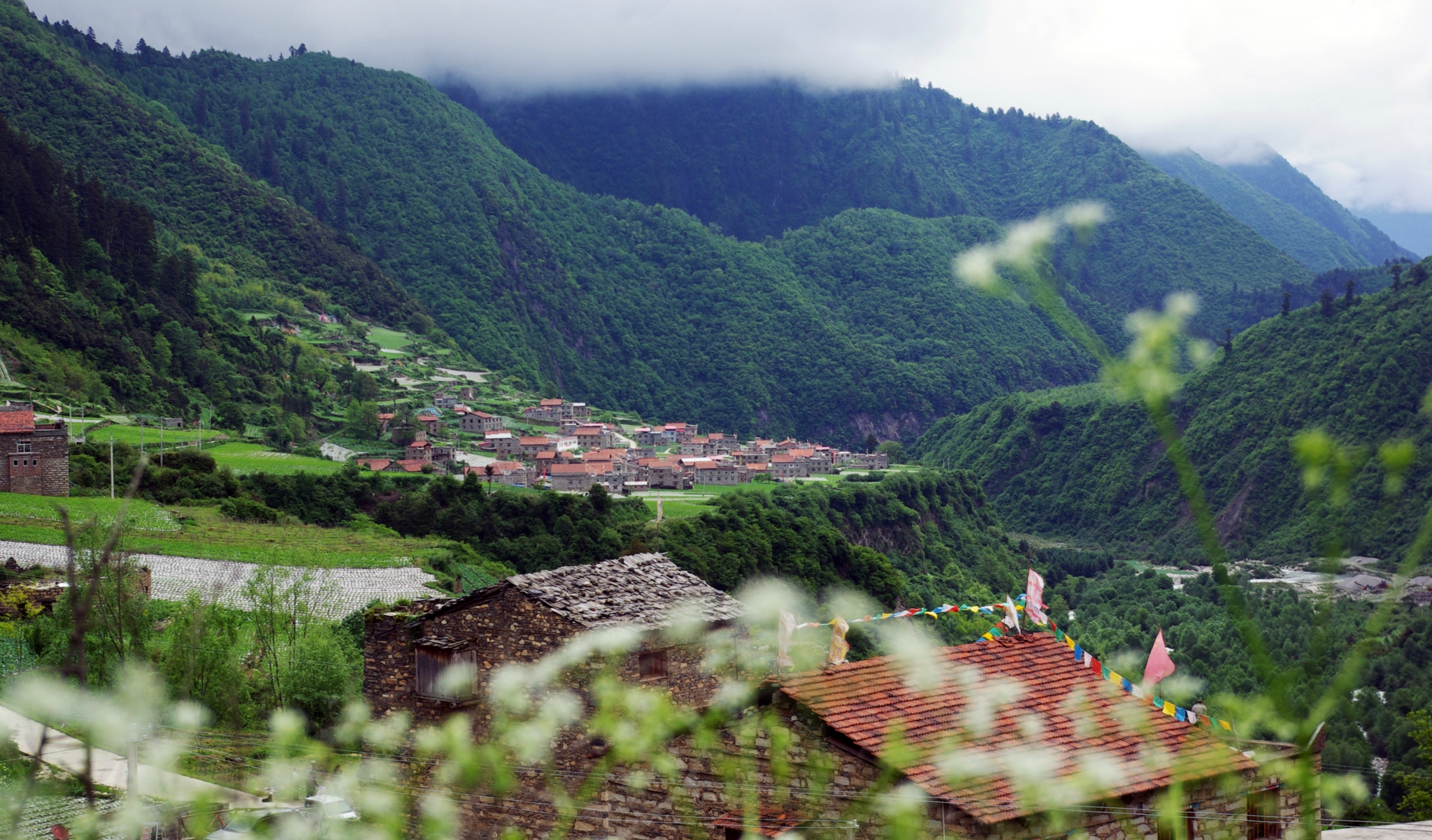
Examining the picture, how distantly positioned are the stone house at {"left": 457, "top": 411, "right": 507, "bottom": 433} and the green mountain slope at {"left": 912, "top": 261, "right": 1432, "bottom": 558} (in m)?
41.7

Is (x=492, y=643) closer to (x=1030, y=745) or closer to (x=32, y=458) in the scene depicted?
(x=1030, y=745)

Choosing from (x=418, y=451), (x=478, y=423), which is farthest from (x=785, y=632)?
(x=478, y=423)

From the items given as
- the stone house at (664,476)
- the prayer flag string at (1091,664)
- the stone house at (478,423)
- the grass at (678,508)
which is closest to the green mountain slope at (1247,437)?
the grass at (678,508)

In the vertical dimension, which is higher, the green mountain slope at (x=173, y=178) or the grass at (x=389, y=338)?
the green mountain slope at (x=173, y=178)

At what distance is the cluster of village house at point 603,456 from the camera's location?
225 feet

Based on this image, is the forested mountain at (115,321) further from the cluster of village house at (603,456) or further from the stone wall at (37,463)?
the stone wall at (37,463)

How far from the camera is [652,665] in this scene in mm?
12164

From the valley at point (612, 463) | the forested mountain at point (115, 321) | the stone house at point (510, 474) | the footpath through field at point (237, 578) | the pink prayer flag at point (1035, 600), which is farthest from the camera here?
the forested mountain at point (115, 321)

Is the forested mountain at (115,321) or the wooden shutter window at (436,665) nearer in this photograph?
the wooden shutter window at (436,665)

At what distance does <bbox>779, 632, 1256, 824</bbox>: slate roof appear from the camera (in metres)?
7.41

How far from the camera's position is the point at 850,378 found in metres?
160

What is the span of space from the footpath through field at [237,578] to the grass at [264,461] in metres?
20.2

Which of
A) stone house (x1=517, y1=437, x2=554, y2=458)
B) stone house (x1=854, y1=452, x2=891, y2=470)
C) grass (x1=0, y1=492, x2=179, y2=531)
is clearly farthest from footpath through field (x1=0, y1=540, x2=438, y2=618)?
stone house (x1=854, y1=452, x2=891, y2=470)

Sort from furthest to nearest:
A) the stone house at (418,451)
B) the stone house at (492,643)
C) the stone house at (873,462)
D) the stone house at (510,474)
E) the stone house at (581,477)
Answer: the stone house at (873,462) < the stone house at (418,451) < the stone house at (581,477) < the stone house at (510,474) < the stone house at (492,643)
